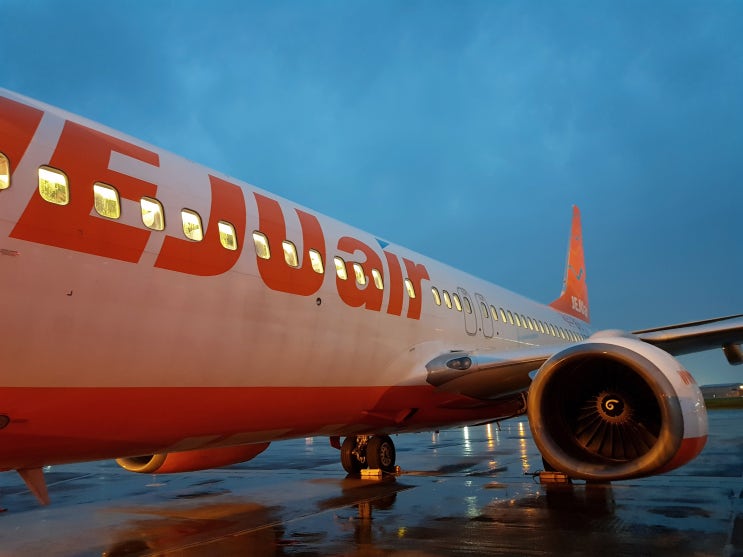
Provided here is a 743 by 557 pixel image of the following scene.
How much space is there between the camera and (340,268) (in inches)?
296

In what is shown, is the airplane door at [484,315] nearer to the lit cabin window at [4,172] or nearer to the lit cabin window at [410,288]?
the lit cabin window at [410,288]

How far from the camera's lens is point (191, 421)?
17.5 feet

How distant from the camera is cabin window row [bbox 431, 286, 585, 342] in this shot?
33.0 ft

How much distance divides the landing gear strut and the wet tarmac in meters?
0.40

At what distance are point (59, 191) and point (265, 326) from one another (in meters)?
2.18

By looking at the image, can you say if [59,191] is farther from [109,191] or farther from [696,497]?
[696,497]

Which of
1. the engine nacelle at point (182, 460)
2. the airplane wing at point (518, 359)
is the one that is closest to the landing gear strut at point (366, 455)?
the airplane wing at point (518, 359)

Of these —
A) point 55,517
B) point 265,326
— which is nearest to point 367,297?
point 265,326

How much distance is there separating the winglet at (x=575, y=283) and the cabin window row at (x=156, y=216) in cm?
1440

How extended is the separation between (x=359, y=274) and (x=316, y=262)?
0.95m

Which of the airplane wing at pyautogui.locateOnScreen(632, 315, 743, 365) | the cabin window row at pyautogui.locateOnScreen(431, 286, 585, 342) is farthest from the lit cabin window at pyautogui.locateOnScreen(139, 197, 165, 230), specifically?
the airplane wing at pyautogui.locateOnScreen(632, 315, 743, 365)

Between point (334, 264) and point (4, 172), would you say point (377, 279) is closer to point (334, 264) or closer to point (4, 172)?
point (334, 264)

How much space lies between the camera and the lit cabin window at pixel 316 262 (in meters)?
6.99

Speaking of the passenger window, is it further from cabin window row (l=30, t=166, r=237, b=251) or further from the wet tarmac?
the wet tarmac
